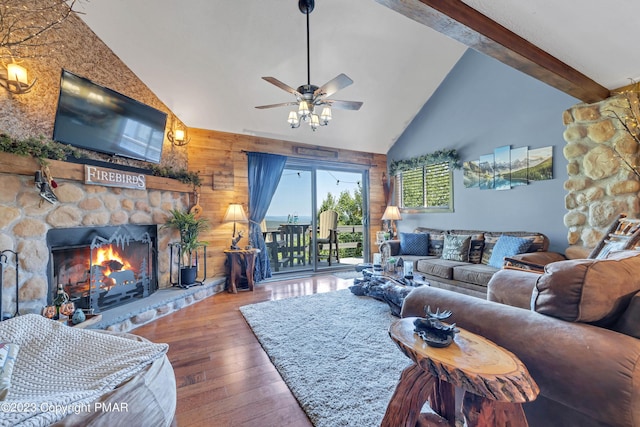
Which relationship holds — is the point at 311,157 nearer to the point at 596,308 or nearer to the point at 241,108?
the point at 241,108

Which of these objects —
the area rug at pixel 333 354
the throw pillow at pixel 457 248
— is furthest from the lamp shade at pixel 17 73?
the throw pillow at pixel 457 248

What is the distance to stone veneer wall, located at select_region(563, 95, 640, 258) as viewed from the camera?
287cm

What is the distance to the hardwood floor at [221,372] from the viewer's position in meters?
1.58

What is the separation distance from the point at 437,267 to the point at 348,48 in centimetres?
331

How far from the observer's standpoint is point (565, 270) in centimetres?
109

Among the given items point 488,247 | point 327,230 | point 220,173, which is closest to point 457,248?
point 488,247

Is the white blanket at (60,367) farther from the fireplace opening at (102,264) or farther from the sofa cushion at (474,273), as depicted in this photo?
the sofa cushion at (474,273)

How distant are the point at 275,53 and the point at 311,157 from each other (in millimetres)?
2055

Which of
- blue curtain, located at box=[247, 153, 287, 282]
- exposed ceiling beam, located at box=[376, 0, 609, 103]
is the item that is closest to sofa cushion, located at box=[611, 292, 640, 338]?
exposed ceiling beam, located at box=[376, 0, 609, 103]

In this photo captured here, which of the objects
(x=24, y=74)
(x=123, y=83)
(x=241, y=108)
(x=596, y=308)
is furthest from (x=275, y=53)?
(x=596, y=308)

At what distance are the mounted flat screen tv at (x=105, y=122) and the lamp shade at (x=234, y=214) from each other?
1.23 m

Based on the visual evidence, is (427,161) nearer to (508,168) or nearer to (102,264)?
(508,168)

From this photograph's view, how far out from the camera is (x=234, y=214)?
4406 mm

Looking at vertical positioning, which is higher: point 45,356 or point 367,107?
point 367,107
